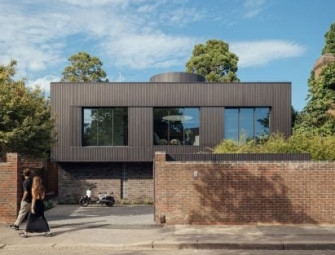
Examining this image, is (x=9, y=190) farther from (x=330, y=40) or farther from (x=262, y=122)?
(x=330, y=40)

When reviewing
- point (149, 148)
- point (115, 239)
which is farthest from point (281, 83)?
point (115, 239)

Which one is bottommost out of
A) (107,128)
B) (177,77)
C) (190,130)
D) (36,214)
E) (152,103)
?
(36,214)

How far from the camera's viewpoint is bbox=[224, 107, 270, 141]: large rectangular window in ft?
72.7

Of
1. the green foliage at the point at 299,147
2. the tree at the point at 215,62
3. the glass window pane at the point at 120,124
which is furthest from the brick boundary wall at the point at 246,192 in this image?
the tree at the point at 215,62

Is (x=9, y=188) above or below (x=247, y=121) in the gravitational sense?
below

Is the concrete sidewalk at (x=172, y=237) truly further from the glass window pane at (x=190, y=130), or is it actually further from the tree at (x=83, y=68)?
the tree at (x=83, y=68)

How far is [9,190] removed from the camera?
42.7 feet

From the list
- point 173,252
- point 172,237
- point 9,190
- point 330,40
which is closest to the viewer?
point 173,252

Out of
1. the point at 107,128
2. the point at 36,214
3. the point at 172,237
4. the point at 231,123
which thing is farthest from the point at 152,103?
the point at 172,237

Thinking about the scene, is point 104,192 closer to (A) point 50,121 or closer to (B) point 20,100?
(A) point 50,121

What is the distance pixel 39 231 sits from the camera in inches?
433

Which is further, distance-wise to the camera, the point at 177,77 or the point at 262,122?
the point at 177,77

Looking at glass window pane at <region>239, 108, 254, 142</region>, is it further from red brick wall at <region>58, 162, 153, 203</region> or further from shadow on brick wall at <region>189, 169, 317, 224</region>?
shadow on brick wall at <region>189, 169, 317, 224</region>

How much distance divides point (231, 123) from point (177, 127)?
9.86 feet
